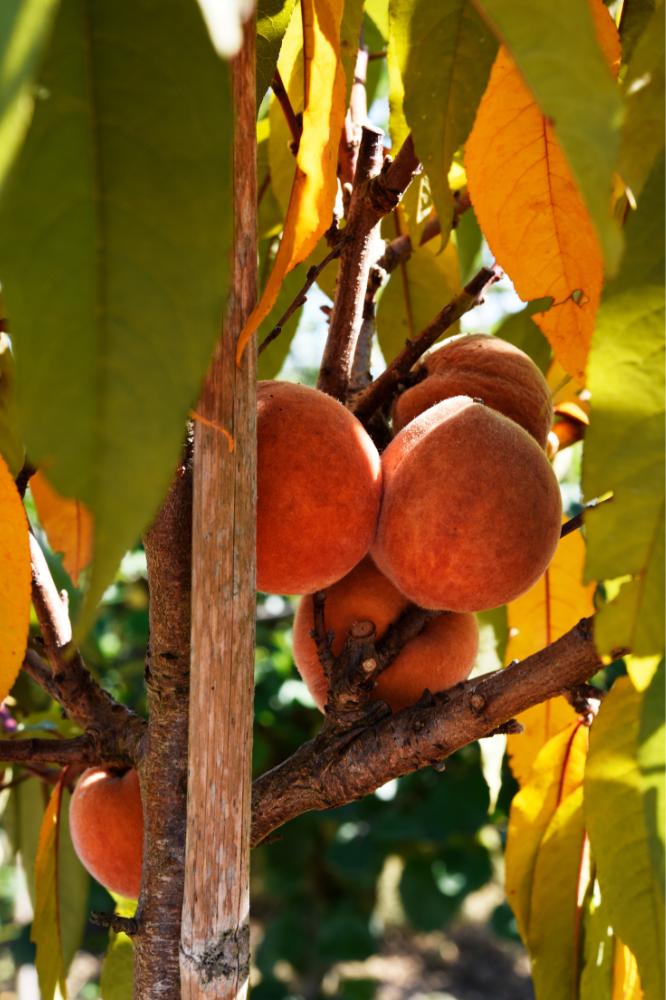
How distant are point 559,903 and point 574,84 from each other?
63 centimetres

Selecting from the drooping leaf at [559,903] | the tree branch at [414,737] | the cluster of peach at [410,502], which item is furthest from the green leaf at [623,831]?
the drooping leaf at [559,903]

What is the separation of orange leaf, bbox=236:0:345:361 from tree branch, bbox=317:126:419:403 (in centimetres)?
20

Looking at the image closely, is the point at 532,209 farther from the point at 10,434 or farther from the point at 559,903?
the point at 559,903

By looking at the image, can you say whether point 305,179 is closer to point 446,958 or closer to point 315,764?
point 315,764

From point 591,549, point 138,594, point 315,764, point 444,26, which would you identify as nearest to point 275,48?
point 444,26

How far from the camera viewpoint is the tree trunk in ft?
1.66

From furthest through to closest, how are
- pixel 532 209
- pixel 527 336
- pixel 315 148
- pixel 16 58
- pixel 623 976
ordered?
pixel 527 336
pixel 623 976
pixel 532 209
pixel 315 148
pixel 16 58

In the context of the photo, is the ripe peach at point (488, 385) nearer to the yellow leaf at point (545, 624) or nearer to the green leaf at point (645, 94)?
the yellow leaf at point (545, 624)

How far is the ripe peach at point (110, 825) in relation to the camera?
2.61ft

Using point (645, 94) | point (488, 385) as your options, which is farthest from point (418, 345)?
point (645, 94)

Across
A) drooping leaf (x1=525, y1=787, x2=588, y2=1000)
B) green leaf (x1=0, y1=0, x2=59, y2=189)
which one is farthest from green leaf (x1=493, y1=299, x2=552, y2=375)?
green leaf (x1=0, y1=0, x2=59, y2=189)

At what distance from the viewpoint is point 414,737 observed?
66 centimetres

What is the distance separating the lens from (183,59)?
33 centimetres

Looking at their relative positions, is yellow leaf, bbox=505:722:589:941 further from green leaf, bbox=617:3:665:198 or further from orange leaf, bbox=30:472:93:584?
→ green leaf, bbox=617:3:665:198
